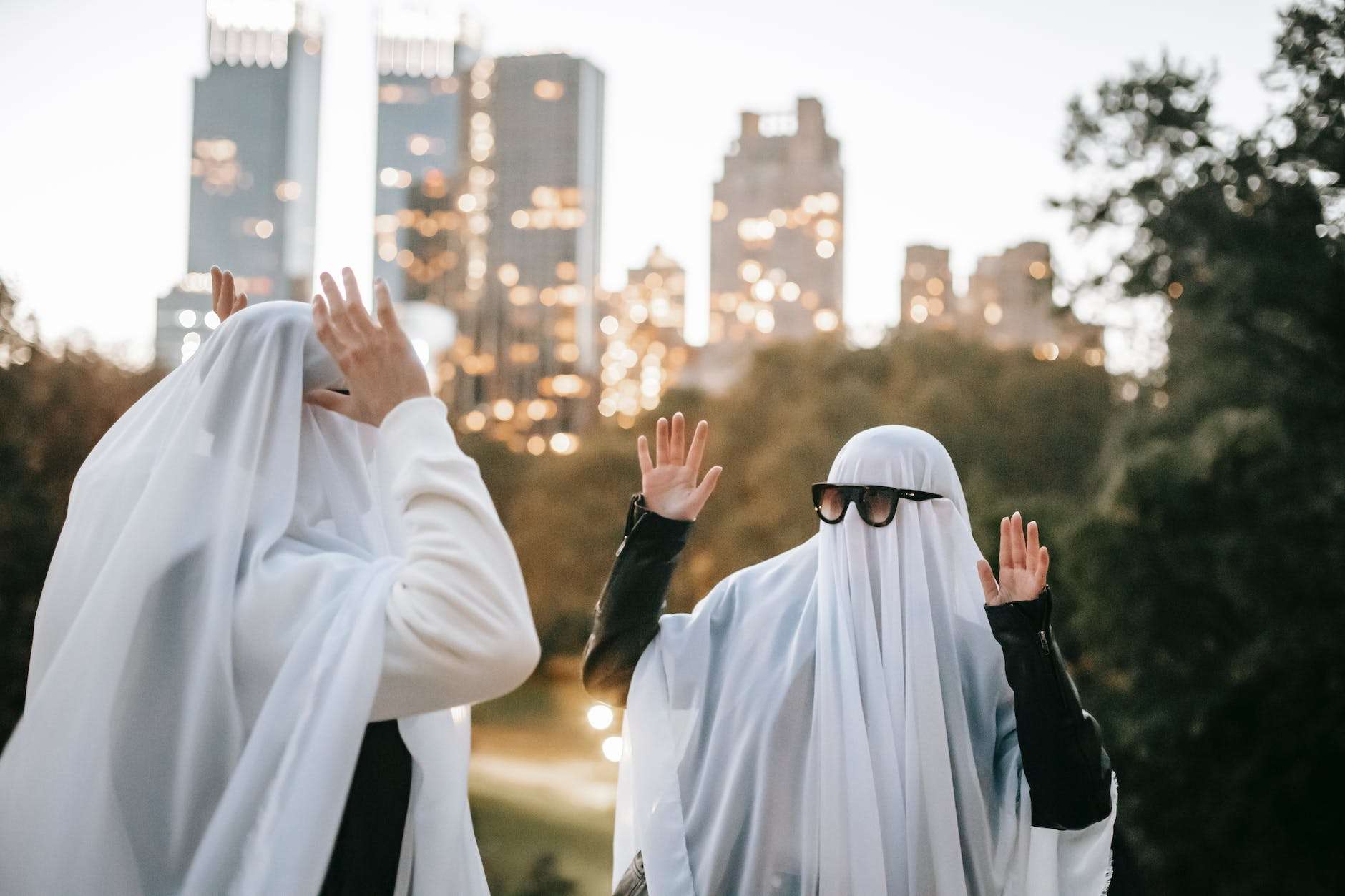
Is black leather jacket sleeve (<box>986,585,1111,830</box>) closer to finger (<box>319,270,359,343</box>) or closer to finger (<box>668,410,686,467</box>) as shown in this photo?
finger (<box>668,410,686,467</box>)

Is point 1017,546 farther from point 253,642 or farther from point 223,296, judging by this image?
point 223,296

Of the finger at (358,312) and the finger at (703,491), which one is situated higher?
the finger at (358,312)

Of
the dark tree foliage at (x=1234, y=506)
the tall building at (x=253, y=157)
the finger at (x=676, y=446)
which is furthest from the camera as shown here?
the tall building at (x=253, y=157)

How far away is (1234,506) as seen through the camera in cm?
1095

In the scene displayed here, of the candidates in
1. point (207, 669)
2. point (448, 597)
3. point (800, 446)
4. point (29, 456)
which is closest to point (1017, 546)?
point (448, 597)

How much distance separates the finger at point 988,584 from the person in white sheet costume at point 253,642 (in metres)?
1.13

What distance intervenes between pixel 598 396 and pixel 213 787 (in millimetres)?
101429

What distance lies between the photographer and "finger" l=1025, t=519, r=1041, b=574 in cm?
248

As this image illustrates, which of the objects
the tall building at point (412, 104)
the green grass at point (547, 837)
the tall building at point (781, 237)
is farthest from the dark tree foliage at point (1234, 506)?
the tall building at point (412, 104)

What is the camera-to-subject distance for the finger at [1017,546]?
2502mm

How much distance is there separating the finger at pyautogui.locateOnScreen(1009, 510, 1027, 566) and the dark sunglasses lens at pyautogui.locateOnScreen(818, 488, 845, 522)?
0.39 meters

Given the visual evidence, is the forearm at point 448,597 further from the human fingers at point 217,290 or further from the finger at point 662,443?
the human fingers at point 217,290

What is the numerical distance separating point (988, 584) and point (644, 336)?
3754 inches

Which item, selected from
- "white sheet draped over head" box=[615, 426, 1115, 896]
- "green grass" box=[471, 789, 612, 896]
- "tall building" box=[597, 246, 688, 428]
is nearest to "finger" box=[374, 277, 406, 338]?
"white sheet draped over head" box=[615, 426, 1115, 896]
